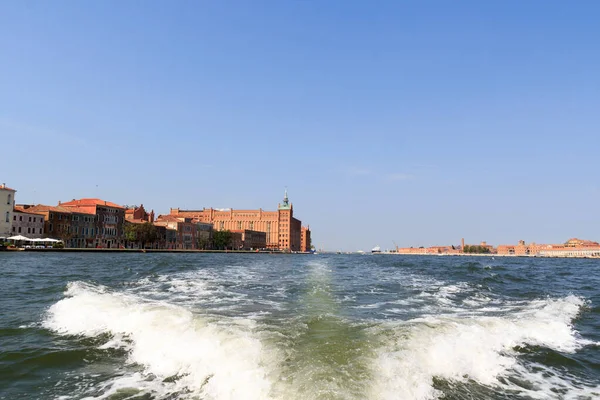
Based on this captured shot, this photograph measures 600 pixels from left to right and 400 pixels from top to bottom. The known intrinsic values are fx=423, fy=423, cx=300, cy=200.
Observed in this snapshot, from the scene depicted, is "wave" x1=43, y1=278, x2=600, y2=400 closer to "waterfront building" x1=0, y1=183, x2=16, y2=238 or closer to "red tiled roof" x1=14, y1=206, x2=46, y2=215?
"waterfront building" x1=0, y1=183, x2=16, y2=238

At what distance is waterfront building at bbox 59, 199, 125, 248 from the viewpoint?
107 meters

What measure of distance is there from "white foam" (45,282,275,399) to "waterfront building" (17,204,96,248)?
9385cm

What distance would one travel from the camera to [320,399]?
248 inches

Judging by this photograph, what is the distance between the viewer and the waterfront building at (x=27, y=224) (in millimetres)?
85938

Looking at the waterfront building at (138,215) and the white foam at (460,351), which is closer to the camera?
the white foam at (460,351)

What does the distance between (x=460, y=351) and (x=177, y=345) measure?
244 inches

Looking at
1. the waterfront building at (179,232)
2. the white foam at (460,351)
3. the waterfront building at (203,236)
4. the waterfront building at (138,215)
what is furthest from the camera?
the waterfront building at (203,236)

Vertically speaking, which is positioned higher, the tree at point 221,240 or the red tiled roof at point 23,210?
the red tiled roof at point 23,210

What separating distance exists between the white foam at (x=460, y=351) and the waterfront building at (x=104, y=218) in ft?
360

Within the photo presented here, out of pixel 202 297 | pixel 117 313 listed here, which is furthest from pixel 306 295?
pixel 117 313

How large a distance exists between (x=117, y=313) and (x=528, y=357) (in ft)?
36.8

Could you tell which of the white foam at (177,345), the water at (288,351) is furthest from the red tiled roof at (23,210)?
the white foam at (177,345)

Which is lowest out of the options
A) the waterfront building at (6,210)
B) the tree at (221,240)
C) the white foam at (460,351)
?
the white foam at (460,351)

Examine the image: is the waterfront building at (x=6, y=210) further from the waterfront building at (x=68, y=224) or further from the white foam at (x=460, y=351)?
the white foam at (x=460, y=351)
